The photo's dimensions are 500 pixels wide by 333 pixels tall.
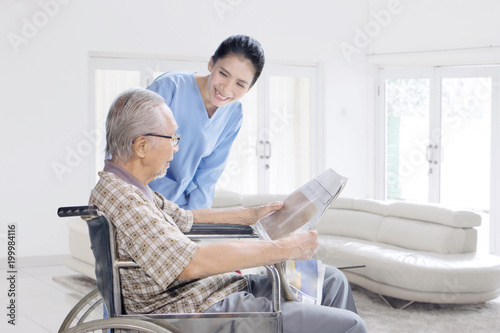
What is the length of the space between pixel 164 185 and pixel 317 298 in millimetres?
660

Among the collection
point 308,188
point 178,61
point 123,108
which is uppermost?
point 178,61

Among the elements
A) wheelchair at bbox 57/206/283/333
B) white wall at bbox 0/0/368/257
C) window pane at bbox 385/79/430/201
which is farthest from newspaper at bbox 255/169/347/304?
window pane at bbox 385/79/430/201

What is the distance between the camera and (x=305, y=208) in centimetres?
188

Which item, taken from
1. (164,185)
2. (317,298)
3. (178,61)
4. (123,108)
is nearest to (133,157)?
(123,108)

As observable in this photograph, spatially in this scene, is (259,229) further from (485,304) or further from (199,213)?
(485,304)

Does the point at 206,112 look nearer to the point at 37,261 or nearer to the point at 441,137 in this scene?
the point at 37,261

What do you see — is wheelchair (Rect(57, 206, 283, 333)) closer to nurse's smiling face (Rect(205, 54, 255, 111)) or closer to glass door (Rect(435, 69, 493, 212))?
nurse's smiling face (Rect(205, 54, 255, 111))

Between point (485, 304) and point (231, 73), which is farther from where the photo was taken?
point (485, 304)

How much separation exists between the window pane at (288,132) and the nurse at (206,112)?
4.51m

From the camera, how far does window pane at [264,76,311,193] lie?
686 centimetres

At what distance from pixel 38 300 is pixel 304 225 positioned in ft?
9.84

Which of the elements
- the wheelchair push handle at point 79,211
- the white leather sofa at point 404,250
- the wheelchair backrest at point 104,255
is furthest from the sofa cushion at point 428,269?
the wheelchair push handle at point 79,211

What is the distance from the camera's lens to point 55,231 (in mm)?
5625

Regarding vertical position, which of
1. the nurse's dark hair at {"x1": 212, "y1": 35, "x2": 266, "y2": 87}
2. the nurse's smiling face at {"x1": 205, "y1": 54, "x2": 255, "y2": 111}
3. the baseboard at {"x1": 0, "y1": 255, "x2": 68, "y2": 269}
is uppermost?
the nurse's dark hair at {"x1": 212, "y1": 35, "x2": 266, "y2": 87}
